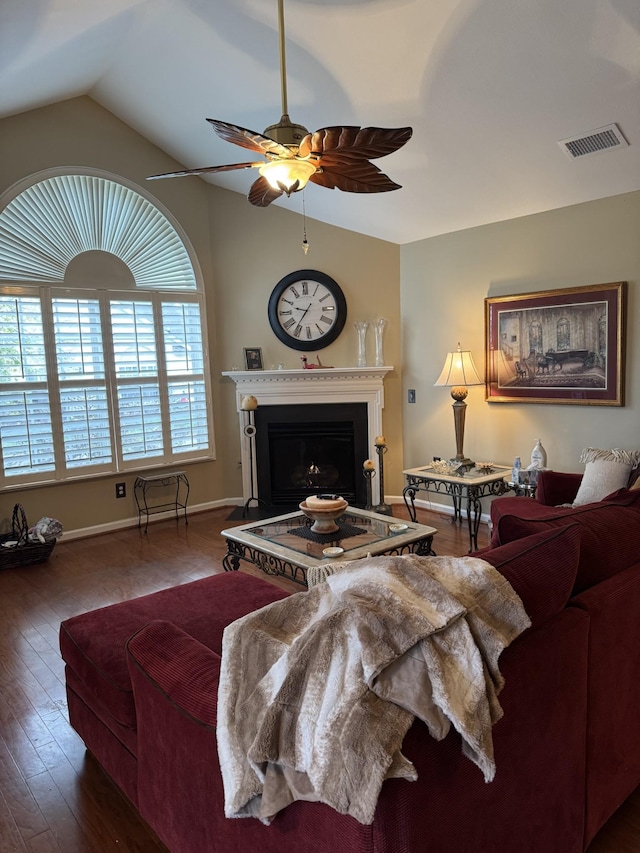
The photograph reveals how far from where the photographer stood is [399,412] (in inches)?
228

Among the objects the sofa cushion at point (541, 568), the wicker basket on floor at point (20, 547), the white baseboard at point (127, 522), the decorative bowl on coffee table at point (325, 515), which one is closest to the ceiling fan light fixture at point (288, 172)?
the decorative bowl on coffee table at point (325, 515)

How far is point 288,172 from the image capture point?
258 centimetres

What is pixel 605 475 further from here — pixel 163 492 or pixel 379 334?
pixel 163 492

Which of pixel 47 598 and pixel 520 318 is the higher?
pixel 520 318

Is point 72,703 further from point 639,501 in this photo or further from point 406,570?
point 639,501

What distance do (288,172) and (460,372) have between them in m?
2.58

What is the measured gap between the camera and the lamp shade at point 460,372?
4.71 meters

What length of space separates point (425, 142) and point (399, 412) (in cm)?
257

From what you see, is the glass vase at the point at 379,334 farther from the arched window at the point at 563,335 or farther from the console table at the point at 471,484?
the arched window at the point at 563,335

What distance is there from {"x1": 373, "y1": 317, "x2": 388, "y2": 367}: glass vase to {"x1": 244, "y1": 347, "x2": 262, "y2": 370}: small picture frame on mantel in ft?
3.78

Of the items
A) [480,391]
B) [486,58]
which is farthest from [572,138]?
[480,391]

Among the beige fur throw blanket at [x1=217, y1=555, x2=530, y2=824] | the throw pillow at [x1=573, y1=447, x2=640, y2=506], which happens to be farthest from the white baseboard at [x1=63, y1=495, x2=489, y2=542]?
the beige fur throw blanket at [x1=217, y1=555, x2=530, y2=824]

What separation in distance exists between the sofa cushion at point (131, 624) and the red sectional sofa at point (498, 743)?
0.01 m

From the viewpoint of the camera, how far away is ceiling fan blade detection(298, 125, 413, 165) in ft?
7.71
